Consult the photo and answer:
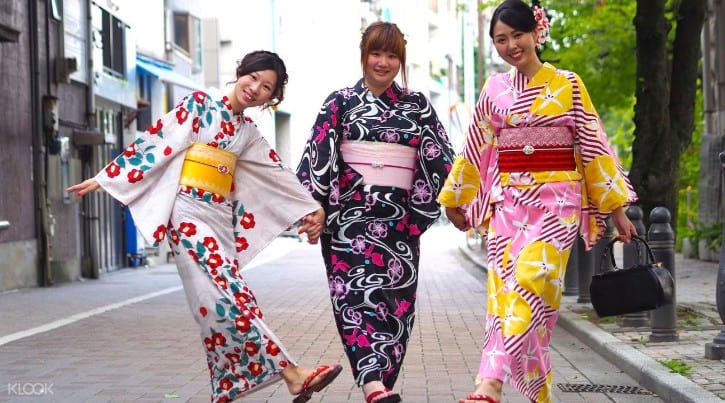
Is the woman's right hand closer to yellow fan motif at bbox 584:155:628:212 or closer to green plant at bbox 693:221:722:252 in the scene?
yellow fan motif at bbox 584:155:628:212

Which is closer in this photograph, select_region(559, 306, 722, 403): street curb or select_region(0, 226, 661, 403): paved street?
select_region(559, 306, 722, 403): street curb

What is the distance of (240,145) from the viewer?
6273 mm

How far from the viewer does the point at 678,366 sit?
736cm

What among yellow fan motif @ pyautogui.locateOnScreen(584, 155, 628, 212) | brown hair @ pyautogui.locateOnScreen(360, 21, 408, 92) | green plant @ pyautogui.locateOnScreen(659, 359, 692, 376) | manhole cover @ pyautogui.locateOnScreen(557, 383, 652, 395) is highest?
brown hair @ pyautogui.locateOnScreen(360, 21, 408, 92)

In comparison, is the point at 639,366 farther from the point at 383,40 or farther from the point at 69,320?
the point at 69,320

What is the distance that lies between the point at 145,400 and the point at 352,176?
5.70ft

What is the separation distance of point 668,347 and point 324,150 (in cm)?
341

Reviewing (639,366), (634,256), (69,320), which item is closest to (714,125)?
(634,256)

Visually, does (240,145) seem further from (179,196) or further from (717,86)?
(717,86)

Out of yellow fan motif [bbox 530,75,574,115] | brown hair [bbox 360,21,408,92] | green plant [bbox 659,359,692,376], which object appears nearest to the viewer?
yellow fan motif [bbox 530,75,574,115]

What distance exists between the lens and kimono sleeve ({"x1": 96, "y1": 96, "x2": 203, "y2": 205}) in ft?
20.1

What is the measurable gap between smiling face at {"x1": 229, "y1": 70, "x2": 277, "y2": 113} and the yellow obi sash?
0.28 meters

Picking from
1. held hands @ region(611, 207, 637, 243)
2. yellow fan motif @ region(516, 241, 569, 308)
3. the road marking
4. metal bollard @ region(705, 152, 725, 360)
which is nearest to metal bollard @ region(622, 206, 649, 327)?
metal bollard @ region(705, 152, 725, 360)

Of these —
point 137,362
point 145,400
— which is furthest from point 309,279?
point 145,400
